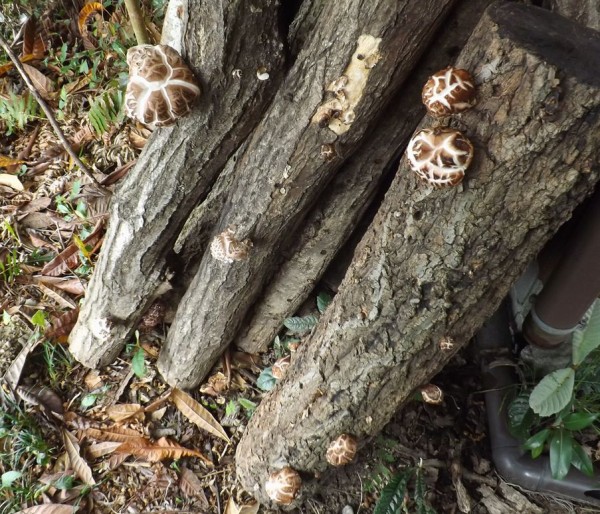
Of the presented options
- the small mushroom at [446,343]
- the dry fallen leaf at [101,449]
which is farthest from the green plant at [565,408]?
the dry fallen leaf at [101,449]

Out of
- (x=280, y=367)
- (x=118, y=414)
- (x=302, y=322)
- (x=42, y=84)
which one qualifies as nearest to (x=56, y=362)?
(x=118, y=414)

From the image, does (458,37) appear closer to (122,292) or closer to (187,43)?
(187,43)

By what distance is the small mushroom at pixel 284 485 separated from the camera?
2.81 meters

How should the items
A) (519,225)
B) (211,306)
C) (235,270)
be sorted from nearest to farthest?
1. (519,225)
2. (235,270)
3. (211,306)

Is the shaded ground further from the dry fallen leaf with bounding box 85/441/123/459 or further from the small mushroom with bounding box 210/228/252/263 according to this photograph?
the small mushroom with bounding box 210/228/252/263

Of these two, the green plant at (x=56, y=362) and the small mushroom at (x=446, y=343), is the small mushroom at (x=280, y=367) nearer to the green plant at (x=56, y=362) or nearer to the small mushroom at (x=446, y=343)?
the small mushroom at (x=446, y=343)

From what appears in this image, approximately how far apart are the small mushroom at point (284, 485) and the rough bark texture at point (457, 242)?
0.05m

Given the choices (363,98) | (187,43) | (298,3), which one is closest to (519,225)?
(363,98)

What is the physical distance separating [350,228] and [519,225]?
1156 millimetres

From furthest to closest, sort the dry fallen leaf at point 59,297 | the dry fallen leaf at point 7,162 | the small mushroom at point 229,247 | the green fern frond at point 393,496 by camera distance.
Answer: the dry fallen leaf at point 7,162 → the dry fallen leaf at point 59,297 → the green fern frond at point 393,496 → the small mushroom at point 229,247

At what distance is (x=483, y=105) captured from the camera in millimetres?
1911

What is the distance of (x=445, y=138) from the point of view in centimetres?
193

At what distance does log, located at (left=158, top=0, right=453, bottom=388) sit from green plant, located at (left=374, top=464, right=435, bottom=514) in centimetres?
146

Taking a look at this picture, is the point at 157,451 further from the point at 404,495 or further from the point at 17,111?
the point at 17,111
